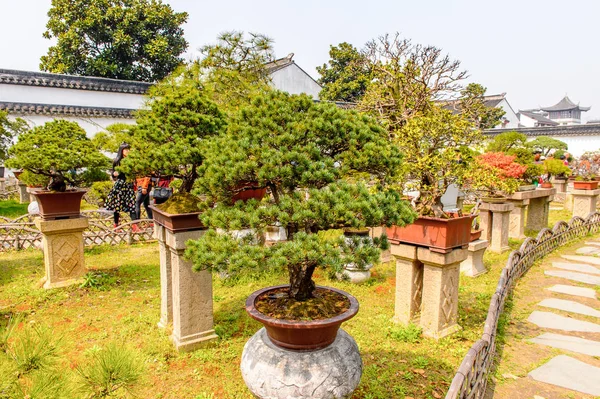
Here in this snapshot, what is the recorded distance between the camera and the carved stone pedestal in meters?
4.35

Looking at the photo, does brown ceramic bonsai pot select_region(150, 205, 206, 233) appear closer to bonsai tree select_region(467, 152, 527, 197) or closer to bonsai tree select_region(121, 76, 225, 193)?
bonsai tree select_region(121, 76, 225, 193)

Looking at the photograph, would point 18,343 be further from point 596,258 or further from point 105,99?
point 105,99

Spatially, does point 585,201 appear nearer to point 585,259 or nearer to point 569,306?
point 585,259

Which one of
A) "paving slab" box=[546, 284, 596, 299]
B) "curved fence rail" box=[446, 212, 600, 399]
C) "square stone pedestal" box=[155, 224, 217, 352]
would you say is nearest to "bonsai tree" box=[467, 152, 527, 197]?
"curved fence rail" box=[446, 212, 600, 399]

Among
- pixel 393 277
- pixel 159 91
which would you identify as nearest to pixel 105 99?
pixel 159 91

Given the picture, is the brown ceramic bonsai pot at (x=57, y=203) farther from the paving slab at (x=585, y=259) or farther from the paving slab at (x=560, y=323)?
the paving slab at (x=585, y=259)

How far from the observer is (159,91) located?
8.98 m

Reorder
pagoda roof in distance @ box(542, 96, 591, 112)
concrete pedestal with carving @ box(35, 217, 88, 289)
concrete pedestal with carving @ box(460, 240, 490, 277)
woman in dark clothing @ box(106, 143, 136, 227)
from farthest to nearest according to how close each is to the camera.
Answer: pagoda roof in distance @ box(542, 96, 591, 112) → woman in dark clothing @ box(106, 143, 136, 227) → concrete pedestal with carving @ box(460, 240, 490, 277) → concrete pedestal with carving @ box(35, 217, 88, 289)

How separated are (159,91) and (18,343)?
8186 millimetres

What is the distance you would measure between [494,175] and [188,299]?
4029mm

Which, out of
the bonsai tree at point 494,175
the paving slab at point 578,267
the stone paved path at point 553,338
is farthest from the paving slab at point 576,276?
the bonsai tree at point 494,175

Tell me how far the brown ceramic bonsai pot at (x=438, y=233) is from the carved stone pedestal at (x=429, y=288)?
0.08m

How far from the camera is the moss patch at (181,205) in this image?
13.0ft

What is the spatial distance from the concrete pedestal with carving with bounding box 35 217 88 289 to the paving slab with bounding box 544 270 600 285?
7.72 metres
